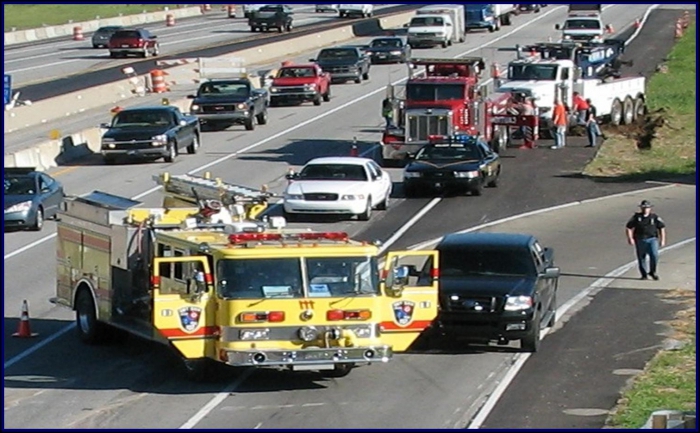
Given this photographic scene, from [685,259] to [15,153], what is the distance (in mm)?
19104

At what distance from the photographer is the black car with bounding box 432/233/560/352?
21.8 m

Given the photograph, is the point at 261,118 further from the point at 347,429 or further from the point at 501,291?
the point at 347,429

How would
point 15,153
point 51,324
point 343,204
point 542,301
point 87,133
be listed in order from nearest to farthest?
1. point 542,301
2. point 51,324
3. point 343,204
4. point 15,153
5. point 87,133

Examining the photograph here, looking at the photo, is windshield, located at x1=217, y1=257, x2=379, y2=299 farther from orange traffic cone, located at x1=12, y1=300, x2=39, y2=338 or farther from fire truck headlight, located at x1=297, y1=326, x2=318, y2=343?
orange traffic cone, located at x1=12, y1=300, x2=39, y2=338

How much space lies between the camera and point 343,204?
3466cm

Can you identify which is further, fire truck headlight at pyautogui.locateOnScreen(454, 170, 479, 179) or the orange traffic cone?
fire truck headlight at pyautogui.locateOnScreen(454, 170, 479, 179)

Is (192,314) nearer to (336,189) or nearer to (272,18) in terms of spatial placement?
(336,189)

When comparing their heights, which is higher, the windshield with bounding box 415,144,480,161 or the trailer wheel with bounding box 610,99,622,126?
the windshield with bounding box 415,144,480,161

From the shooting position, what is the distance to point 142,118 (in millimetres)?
Result: 44062

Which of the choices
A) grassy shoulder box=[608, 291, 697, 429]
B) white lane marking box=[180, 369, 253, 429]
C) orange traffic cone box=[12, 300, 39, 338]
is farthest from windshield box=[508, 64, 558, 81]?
white lane marking box=[180, 369, 253, 429]

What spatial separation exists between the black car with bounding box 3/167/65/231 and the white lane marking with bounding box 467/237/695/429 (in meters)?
11.2

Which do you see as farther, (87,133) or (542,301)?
(87,133)

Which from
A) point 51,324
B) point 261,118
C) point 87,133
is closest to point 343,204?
point 51,324

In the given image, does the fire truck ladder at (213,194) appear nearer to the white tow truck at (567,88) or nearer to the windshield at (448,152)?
the windshield at (448,152)
